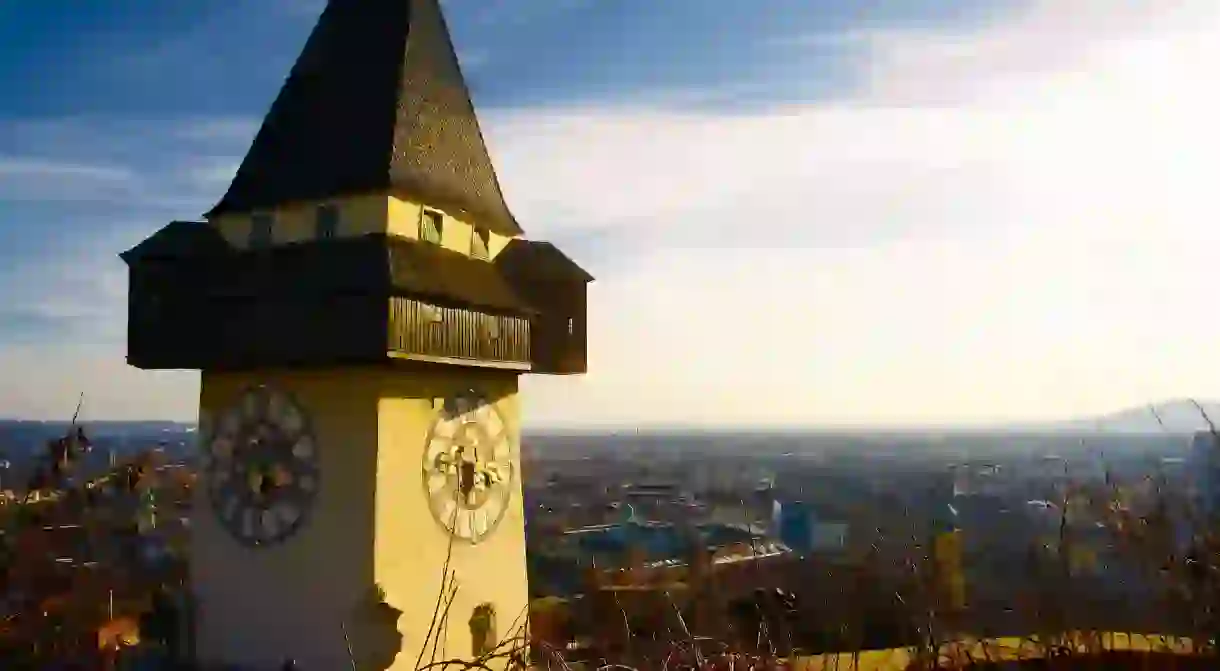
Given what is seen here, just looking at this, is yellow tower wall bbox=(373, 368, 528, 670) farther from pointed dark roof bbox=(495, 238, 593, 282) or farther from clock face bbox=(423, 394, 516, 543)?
pointed dark roof bbox=(495, 238, 593, 282)

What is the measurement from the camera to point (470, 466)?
32.9 feet

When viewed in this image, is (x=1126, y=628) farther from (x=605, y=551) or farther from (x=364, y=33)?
(x=605, y=551)

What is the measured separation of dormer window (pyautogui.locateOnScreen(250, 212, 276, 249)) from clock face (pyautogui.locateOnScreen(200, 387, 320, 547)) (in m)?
1.37

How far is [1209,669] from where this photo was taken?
2965 millimetres

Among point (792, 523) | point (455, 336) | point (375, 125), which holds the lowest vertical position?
point (792, 523)

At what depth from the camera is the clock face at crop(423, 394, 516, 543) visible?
955 cm

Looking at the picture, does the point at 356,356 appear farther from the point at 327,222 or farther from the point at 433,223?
the point at 433,223

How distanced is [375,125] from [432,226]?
3.53ft

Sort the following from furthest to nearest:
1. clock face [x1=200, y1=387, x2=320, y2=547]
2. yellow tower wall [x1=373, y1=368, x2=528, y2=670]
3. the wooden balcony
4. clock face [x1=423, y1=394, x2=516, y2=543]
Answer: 1. clock face [x1=423, y1=394, x2=516, y2=543]
2. clock face [x1=200, y1=387, x2=320, y2=547]
3. yellow tower wall [x1=373, y1=368, x2=528, y2=670]
4. the wooden balcony

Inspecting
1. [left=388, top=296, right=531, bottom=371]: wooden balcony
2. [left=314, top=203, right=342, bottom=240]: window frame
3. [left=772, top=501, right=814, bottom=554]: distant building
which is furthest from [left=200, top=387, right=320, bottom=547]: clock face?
[left=772, top=501, right=814, bottom=554]: distant building

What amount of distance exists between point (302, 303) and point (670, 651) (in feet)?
22.4

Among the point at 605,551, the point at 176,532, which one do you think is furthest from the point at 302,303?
the point at 605,551

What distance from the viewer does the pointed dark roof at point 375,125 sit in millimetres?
9766

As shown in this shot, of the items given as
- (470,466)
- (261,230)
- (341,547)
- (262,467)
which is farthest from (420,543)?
(261,230)
